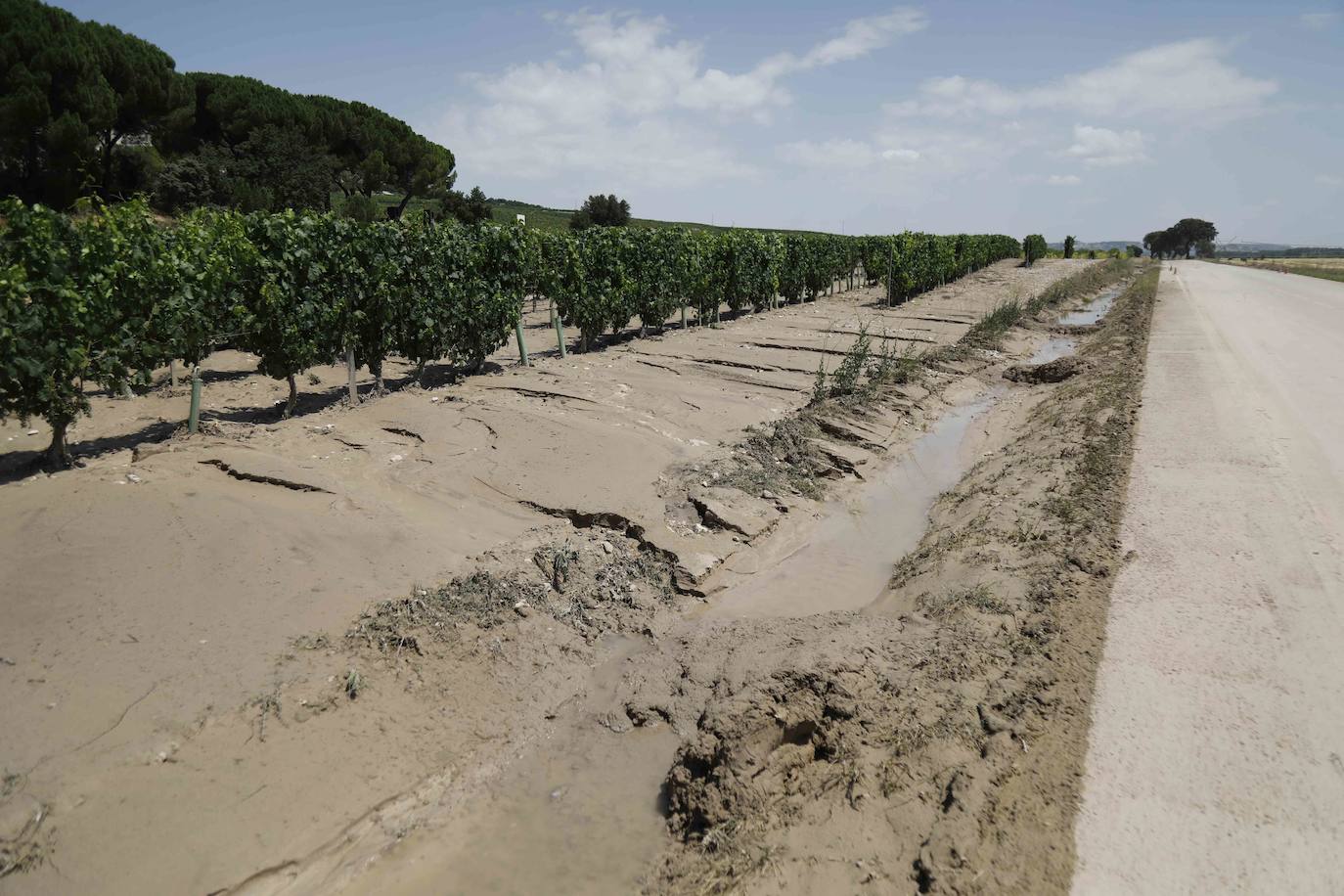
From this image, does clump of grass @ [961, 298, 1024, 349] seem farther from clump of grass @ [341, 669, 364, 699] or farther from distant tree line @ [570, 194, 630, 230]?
distant tree line @ [570, 194, 630, 230]

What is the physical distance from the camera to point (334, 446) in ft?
27.6

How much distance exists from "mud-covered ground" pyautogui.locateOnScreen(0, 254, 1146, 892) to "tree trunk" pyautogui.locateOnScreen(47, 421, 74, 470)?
752 millimetres

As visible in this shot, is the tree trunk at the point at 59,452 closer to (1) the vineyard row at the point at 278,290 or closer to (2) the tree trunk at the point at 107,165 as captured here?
(1) the vineyard row at the point at 278,290

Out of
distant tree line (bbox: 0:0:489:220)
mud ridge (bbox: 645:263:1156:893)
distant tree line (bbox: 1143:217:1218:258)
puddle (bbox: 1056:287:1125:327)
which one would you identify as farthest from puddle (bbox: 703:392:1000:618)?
distant tree line (bbox: 1143:217:1218:258)

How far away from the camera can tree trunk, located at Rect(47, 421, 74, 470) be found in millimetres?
7232

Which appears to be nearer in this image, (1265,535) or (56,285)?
(1265,535)

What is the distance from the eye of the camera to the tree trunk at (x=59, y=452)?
7.23 metres

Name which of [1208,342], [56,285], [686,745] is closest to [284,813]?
[686,745]

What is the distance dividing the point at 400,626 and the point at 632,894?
2.55m

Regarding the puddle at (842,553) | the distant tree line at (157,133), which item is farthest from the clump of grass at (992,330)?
the distant tree line at (157,133)

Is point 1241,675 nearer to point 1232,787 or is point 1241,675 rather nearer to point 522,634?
point 1232,787

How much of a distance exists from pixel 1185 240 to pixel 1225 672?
123 m

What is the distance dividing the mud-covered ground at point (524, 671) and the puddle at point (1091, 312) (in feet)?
60.7

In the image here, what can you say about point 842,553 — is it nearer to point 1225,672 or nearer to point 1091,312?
point 1225,672
